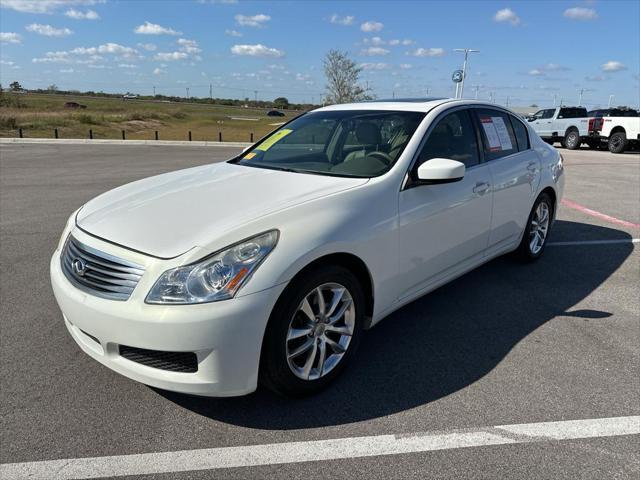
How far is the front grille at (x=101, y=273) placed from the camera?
2.43m

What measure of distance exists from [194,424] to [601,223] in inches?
271

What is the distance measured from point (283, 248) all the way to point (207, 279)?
41cm

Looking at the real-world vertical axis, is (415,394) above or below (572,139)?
below

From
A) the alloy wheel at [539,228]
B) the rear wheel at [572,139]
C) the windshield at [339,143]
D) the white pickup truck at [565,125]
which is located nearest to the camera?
the windshield at [339,143]

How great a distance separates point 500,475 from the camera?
227cm

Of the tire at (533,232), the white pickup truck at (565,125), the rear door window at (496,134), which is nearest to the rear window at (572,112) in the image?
the white pickup truck at (565,125)

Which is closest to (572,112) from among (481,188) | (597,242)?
(597,242)

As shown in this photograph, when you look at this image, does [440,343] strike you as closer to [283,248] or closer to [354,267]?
[354,267]

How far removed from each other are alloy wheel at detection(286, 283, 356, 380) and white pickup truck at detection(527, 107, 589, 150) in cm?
2234

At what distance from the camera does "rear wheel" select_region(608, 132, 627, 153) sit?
67.3 ft

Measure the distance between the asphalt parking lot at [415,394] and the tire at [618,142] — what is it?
18706 mm

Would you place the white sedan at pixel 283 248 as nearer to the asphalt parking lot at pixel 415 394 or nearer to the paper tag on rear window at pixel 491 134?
the paper tag on rear window at pixel 491 134

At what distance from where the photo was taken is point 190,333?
231cm

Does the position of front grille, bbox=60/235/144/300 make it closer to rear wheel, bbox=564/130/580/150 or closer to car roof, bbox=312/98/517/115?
car roof, bbox=312/98/517/115
